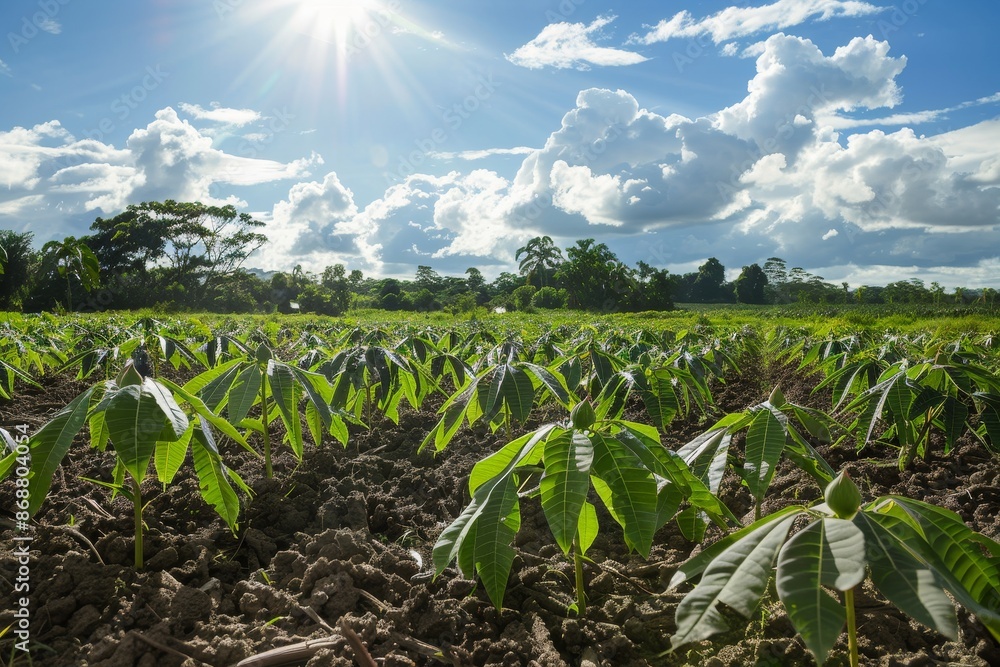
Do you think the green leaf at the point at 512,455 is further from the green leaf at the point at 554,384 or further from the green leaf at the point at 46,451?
the green leaf at the point at 46,451

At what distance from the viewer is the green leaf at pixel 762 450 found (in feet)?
3.54

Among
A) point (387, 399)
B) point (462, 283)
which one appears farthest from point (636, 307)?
point (387, 399)

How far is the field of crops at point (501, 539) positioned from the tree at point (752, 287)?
194ft

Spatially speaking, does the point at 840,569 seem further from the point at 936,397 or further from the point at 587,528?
the point at 936,397

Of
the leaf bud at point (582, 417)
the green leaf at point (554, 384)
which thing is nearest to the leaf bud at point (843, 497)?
the leaf bud at point (582, 417)

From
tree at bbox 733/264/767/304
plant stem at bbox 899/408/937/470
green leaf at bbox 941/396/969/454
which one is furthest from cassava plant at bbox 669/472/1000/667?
tree at bbox 733/264/767/304

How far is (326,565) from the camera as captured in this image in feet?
4.84

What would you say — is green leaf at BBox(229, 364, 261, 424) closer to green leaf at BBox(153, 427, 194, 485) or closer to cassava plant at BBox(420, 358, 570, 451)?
green leaf at BBox(153, 427, 194, 485)

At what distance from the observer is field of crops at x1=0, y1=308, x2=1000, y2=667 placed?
2.18ft

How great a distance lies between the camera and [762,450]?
110 centimetres

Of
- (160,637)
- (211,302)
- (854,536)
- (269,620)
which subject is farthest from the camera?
(211,302)

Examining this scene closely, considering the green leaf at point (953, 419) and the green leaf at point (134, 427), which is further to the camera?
the green leaf at point (953, 419)

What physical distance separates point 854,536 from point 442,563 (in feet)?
1.66

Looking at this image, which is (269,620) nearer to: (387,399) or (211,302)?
(387,399)
